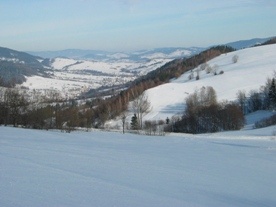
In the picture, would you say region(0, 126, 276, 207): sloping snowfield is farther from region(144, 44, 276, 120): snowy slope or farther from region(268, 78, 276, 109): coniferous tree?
region(144, 44, 276, 120): snowy slope

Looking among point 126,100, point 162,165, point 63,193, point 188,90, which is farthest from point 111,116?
point 63,193

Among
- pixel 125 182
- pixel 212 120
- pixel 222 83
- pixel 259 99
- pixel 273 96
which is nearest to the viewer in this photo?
pixel 125 182

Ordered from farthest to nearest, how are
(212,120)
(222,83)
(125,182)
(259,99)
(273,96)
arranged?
(222,83), (259,99), (273,96), (212,120), (125,182)

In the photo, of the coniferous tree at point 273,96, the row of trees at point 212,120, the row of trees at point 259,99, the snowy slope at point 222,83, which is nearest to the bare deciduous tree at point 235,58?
the snowy slope at point 222,83

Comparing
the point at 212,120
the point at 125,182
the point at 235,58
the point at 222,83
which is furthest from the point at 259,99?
the point at 125,182

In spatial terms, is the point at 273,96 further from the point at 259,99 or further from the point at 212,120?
the point at 212,120

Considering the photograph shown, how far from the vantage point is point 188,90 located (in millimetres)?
122250

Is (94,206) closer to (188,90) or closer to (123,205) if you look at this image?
(123,205)

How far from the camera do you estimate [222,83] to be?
12394cm

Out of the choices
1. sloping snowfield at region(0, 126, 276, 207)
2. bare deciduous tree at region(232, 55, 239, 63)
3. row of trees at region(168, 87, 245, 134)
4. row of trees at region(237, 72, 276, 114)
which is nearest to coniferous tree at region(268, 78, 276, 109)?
row of trees at region(237, 72, 276, 114)

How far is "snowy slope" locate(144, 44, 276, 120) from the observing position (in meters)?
110

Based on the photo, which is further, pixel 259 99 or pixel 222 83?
pixel 222 83

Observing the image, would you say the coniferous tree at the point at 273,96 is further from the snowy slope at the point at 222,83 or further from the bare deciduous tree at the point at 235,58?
the bare deciduous tree at the point at 235,58

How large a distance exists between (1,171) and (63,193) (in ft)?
9.73
